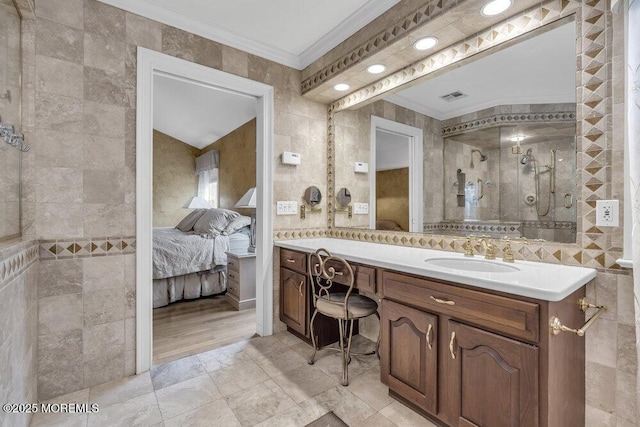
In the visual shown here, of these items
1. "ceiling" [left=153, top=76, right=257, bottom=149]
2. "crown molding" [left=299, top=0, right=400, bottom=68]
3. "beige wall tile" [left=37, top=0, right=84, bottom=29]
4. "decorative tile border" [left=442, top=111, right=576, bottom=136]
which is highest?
"ceiling" [left=153, top=76, right=257, bottom=149]

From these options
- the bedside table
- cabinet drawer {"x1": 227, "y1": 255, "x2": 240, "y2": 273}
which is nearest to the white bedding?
cabinet drawer {"x1": 227, "y1": 255, "x2": 240, "y2": 273}

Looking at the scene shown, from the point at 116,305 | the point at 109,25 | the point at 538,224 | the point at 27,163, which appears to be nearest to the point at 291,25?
the point at 109,25

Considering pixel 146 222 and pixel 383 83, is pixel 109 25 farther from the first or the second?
pixel 383 83

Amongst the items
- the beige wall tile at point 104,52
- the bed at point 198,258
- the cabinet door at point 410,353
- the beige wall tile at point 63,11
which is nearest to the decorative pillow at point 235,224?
the bed at point 198,258

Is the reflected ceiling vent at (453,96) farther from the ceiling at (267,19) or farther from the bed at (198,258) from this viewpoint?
the bed at (198,258)

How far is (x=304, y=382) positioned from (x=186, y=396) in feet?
2.33

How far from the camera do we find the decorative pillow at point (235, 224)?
4109 millimetres

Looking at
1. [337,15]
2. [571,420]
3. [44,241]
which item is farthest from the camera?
[337,15]

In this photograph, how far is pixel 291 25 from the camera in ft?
7.40

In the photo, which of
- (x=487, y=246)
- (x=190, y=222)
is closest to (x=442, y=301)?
(x=487, y=246)

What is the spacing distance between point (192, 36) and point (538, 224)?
102 inches

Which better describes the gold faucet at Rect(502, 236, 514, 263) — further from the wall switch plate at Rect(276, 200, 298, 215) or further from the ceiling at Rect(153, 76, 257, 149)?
the ceiling at Rect(153, 76, 257, 149)

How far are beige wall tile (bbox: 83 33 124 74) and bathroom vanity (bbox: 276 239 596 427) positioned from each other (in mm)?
2018

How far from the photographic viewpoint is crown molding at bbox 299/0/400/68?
1999 mm
